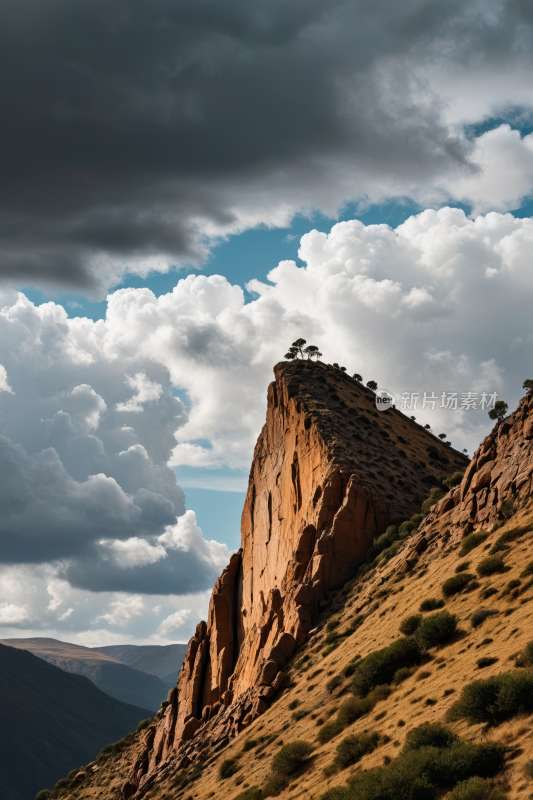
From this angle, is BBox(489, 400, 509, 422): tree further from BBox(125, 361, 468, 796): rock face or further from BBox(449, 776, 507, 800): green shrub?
BBox(449, 776, 507, 800): green shrub

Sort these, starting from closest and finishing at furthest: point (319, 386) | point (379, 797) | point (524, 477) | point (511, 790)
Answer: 1. point (511, 790)
2. point (379, 797)
3. point (524, 477)
4. point (319, 386)

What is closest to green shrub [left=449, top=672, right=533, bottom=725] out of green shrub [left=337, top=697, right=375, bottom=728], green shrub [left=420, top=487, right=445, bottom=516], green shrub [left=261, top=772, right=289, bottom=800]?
green shrub [left=337, top=697, right=375, bottom=728]

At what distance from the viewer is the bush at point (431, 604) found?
37.5 m

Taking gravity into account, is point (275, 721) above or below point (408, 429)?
below

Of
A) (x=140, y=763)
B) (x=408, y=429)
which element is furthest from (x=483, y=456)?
(x=140, y=763)

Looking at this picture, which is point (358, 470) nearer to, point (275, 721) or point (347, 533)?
point (347, 533)

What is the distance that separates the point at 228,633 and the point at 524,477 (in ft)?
165

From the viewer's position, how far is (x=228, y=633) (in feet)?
262

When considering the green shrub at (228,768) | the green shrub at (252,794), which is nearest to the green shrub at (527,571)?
the green shrub at (252,794)

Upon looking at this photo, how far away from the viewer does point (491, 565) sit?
35969 mm

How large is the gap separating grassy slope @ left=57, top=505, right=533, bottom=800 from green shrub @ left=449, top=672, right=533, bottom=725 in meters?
0.42

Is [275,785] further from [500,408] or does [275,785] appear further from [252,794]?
[500,408]

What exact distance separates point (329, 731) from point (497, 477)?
1949 centimetres

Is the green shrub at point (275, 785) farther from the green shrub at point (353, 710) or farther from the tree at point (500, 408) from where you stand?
the tree at point (500, 408)
